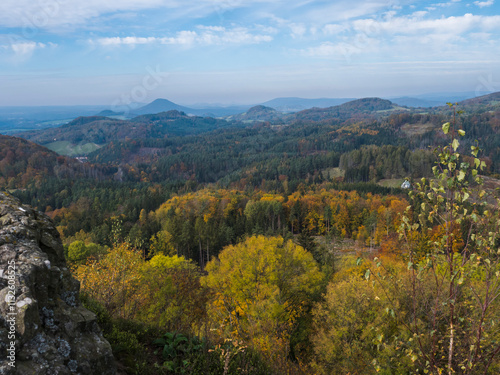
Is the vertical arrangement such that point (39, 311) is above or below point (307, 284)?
above

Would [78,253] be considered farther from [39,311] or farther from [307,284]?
[39,311]

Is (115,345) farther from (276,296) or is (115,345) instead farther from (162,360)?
(276,296)

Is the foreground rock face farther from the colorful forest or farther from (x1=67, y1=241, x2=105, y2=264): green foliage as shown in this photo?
(x1=67, y1=241, x2=105, y2=264): green foliage

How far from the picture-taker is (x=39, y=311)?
619 cm

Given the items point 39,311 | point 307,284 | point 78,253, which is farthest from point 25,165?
point 39,311

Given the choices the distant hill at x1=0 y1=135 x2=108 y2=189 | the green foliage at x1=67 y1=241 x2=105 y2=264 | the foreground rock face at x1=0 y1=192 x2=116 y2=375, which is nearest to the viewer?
the foreground rock face at x1=0 y1=192 x2=116 y2=375

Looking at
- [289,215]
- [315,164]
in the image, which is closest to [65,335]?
[289,215]

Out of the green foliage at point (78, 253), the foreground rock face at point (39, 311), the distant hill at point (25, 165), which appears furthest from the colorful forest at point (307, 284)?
the distant hill at point (25, 165)

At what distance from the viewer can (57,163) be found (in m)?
195

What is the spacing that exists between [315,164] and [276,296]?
17815cm

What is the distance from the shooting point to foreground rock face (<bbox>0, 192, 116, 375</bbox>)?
5.50 m

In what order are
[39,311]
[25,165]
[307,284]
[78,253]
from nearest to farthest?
1. [39,311]
2. [307,284]
3. [78,253]
4. [25,165]

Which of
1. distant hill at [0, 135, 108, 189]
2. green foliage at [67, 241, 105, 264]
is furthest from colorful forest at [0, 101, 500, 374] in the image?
distant hill at [0, 135, 108, 189]

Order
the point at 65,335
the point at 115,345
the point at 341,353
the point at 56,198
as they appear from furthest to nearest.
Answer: the point at 56,198 < the point at 341,353 < the point at 115,345 < the point at 65,335
